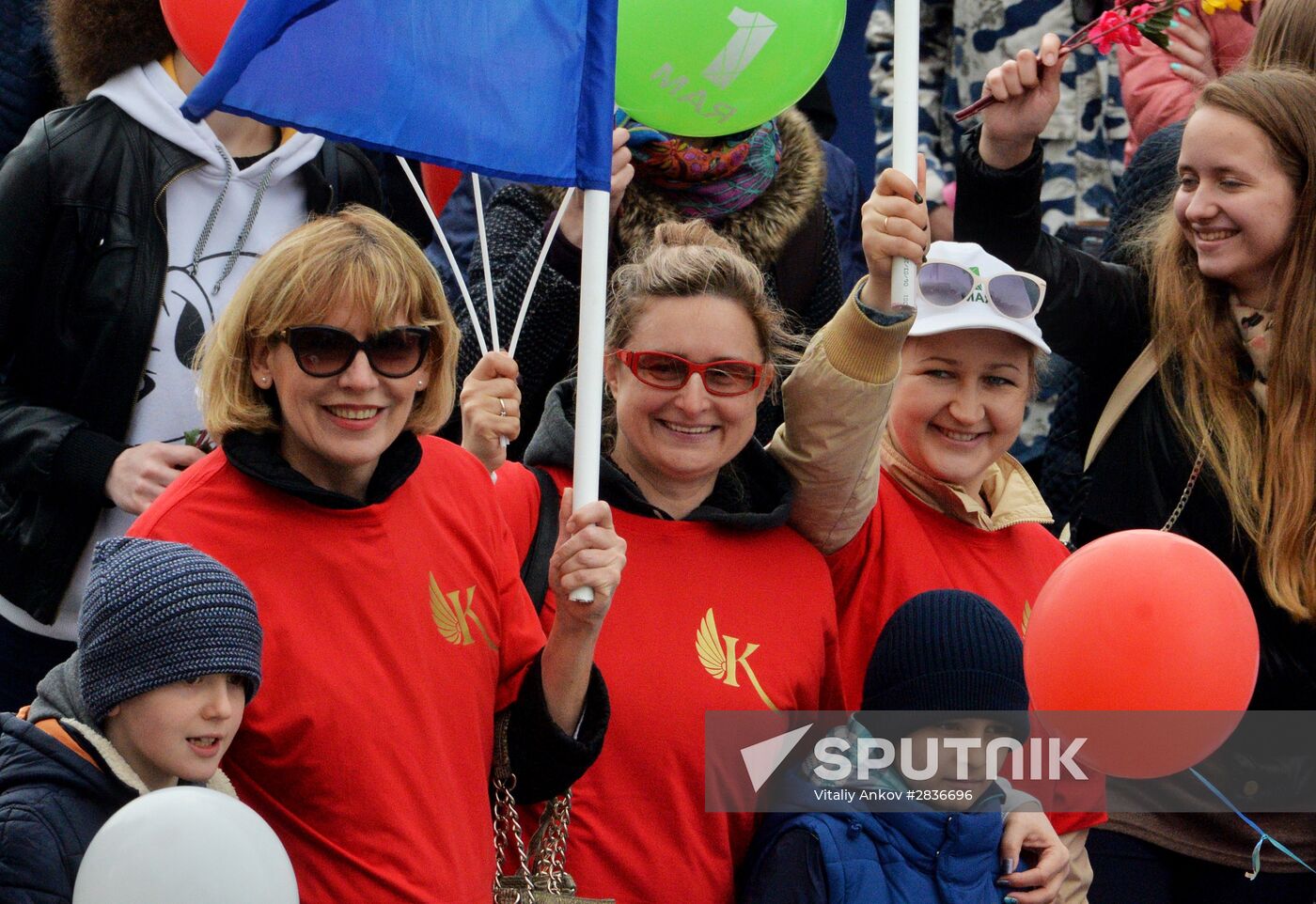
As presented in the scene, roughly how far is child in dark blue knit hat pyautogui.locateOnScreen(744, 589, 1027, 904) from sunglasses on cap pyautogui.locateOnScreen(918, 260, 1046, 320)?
0.68m

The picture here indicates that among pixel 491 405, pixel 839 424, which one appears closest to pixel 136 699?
pixel 491 405

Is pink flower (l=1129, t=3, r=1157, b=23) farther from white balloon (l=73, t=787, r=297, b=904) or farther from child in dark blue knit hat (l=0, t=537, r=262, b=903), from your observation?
white balloon (l=73, t=787, r=297, b=904)

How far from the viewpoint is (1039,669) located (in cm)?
317

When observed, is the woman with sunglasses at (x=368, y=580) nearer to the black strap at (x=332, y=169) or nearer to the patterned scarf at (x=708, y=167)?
the black strap at (x=332, y=169)

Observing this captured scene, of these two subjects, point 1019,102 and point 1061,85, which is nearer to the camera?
point 1019,102

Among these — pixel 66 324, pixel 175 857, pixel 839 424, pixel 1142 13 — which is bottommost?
pixel 175 857

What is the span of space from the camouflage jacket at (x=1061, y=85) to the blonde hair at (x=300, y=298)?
2.96 meters

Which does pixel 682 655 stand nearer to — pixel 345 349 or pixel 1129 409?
pixel 345 349

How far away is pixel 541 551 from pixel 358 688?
0.59 metres

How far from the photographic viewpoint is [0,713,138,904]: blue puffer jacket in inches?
97.0

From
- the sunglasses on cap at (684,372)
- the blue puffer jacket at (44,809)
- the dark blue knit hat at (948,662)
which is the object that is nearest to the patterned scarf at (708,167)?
the sunglasses on cap at (684,372)

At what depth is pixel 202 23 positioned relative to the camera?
145 inches

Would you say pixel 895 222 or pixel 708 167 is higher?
pixel 708 167

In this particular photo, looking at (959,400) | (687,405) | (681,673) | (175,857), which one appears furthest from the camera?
(959,400)
